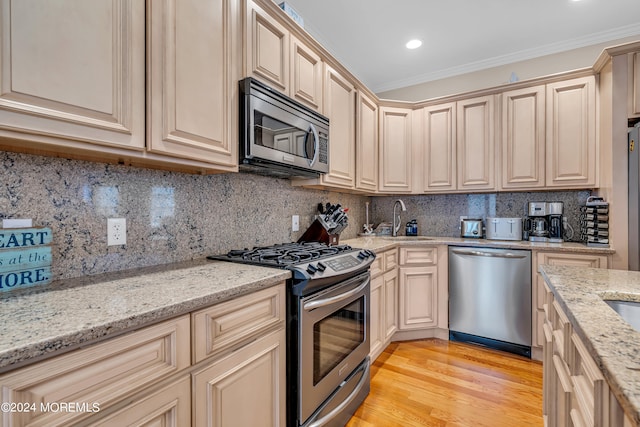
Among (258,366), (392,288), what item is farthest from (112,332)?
(392,288)

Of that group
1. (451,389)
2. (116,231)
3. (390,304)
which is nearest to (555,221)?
(390,304)

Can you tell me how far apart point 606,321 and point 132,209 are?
1718mm

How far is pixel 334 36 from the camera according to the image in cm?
277

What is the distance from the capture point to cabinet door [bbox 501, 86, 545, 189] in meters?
2.69

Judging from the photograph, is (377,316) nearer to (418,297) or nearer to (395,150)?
(418,297)

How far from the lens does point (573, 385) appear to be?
88 cm

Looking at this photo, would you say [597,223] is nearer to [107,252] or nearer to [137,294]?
[137,294]

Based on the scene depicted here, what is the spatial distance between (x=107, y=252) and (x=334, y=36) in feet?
8.44

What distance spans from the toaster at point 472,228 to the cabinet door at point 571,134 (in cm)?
68

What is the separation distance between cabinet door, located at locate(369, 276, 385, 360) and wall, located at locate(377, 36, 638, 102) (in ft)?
7.77

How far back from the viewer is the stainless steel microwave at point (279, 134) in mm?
1494

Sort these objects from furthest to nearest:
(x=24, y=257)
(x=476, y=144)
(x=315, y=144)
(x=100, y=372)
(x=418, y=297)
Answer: (x=476, y=144) < (x=418, y=297) < (x=315, y=144) < (x=24, y=257) < (x=100, y=372)

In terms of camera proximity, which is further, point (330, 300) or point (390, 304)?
point (390, 304)

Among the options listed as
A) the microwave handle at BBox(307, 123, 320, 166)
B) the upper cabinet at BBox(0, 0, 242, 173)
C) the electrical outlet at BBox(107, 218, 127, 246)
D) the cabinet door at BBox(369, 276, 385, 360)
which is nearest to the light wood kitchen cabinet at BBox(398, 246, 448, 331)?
the cabinet door at BBox(369, 276, 385, 360)
